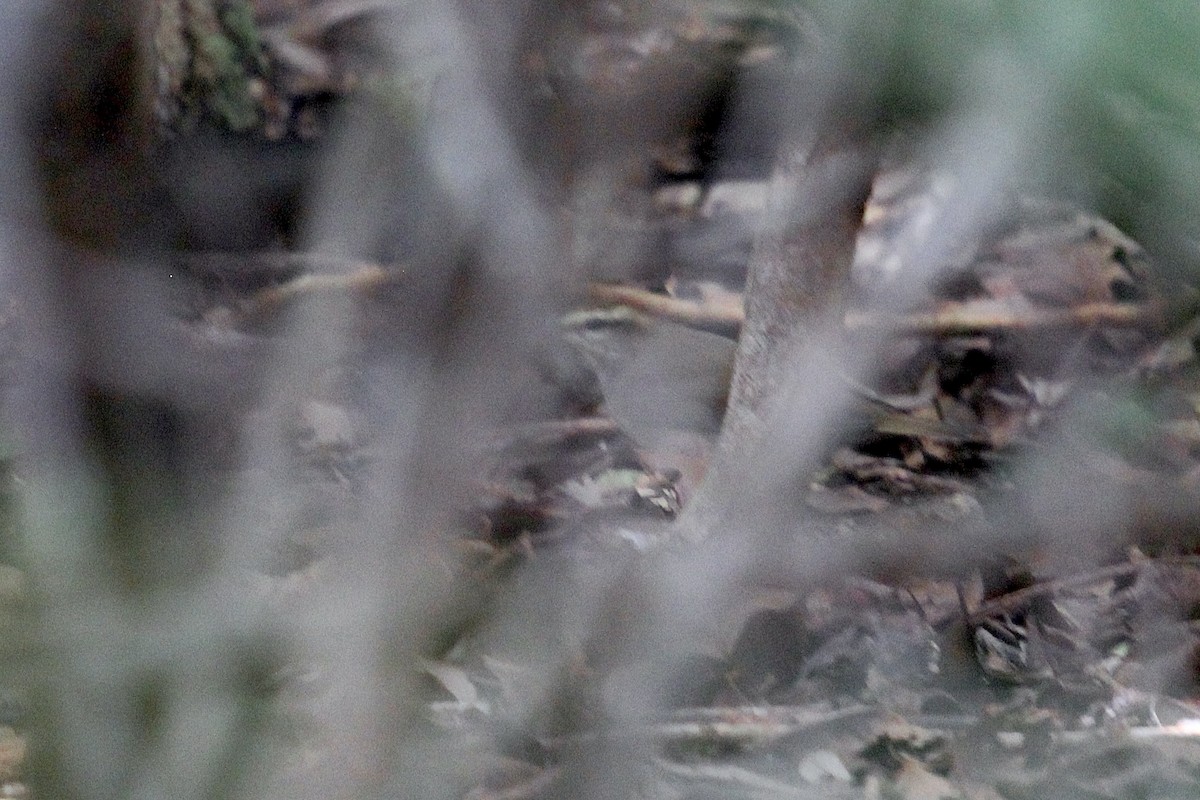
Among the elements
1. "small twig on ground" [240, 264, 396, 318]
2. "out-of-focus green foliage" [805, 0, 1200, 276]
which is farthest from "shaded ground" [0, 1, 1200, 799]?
"out-of-focus green foliage" [805, 0, 1200, 276]

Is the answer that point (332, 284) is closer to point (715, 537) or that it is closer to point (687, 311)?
point (715, 537)

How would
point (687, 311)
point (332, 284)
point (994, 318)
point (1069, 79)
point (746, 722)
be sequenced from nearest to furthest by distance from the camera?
point (1069, 79), point (332, 284), point (746, 722), point (687, 311), point (994, 318)

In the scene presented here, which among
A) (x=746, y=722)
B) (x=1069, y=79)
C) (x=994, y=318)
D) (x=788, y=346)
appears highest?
(x=1069, y=79)

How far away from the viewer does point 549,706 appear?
0.90 m

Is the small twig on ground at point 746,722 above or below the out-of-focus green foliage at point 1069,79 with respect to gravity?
below

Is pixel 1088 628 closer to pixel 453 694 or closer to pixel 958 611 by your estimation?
pixel 958 611

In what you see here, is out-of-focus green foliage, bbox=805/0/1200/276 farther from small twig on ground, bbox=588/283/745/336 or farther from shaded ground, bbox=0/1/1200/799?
small twig on ground, bbox=588/283/745/336

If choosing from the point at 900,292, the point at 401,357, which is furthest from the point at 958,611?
the point at 401,357

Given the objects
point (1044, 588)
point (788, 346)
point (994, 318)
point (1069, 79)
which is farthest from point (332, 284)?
point (994, 318)

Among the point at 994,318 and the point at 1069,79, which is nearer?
the point at 1069,79

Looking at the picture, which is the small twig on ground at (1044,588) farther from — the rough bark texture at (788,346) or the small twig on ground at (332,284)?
the small twig on ground at (332,284)

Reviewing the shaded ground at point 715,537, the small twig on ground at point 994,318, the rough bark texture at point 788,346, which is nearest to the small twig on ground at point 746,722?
the shaded ground at point 715,537

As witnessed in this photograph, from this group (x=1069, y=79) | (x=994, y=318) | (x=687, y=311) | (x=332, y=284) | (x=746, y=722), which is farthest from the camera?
(x=994, y=318)

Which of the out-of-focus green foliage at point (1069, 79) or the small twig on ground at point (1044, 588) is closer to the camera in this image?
the out-of-focus green foliage at point (1069, 79)
